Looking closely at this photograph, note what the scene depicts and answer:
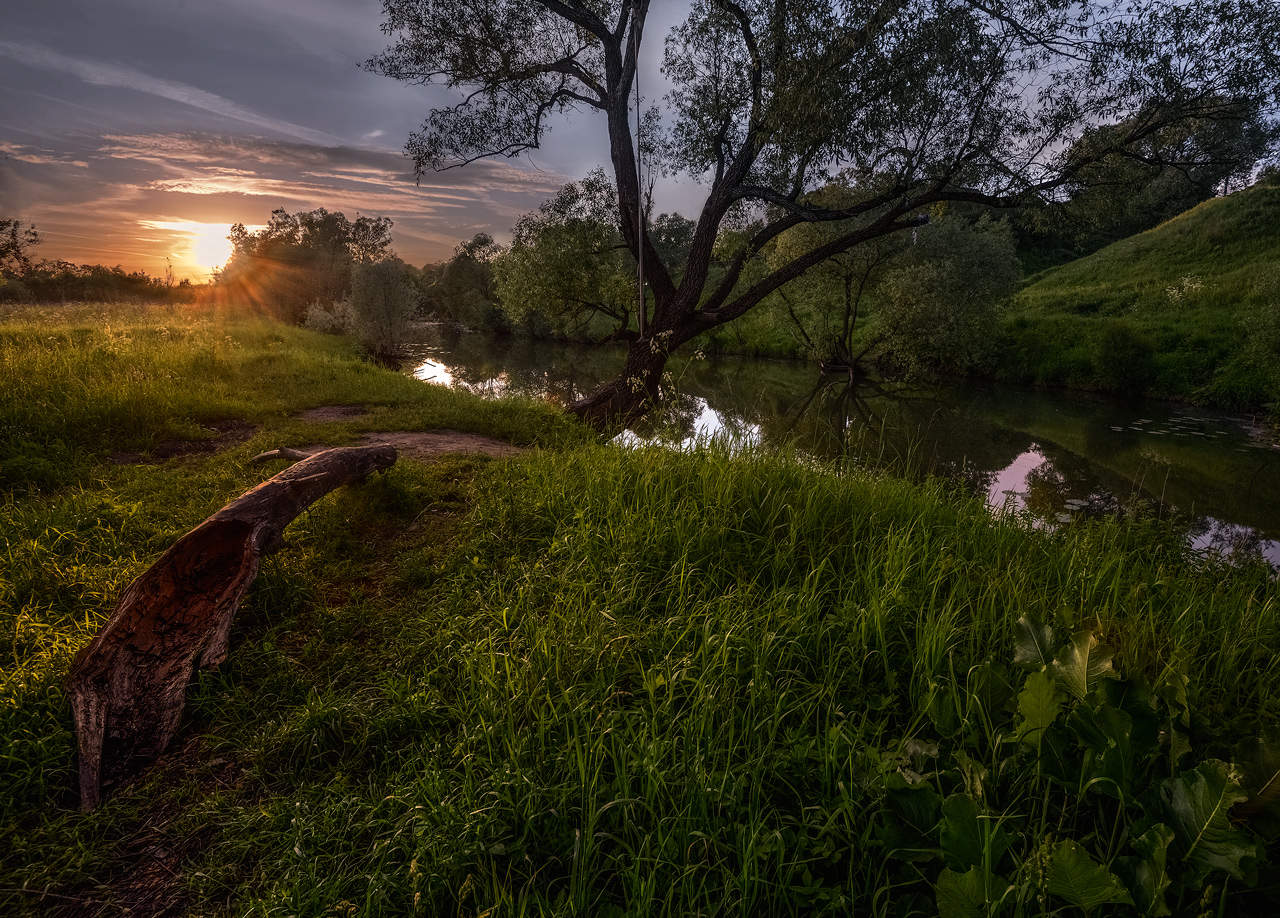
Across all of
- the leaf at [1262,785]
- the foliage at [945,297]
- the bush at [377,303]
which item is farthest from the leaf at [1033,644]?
the bush at [377,303]

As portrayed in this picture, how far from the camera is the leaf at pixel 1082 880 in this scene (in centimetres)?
124

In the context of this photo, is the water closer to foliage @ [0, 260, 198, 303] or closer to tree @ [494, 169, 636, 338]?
tree @ [494, 169, 636, 338]

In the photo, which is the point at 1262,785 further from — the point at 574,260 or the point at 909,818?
the point at 574,260

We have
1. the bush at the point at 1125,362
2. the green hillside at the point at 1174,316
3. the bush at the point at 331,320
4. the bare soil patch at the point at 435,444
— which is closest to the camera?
the bare soil patch at the point at 435,444

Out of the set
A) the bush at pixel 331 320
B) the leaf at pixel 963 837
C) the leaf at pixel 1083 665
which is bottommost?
the leaf at pixel 963 837

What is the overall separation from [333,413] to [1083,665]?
10239mm

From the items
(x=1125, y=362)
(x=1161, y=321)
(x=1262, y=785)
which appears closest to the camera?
(x=1262, y=785)

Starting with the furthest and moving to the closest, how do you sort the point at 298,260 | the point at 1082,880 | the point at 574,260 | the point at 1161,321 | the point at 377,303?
the point at 298,260 < the point at 377,303 < the point at 1161,321 < the point at 574,260 < the point at 1082,880

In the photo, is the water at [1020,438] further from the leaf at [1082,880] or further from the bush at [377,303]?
the bush at [377,303]

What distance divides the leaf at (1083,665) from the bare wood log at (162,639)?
3.72m

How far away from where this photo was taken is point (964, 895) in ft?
4.44

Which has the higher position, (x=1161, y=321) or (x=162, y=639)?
(x=1161, y=321)

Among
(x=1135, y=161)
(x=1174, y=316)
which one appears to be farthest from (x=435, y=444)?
(x=1174, y=316)

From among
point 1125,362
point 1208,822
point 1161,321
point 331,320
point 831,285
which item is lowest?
point 1208,822
